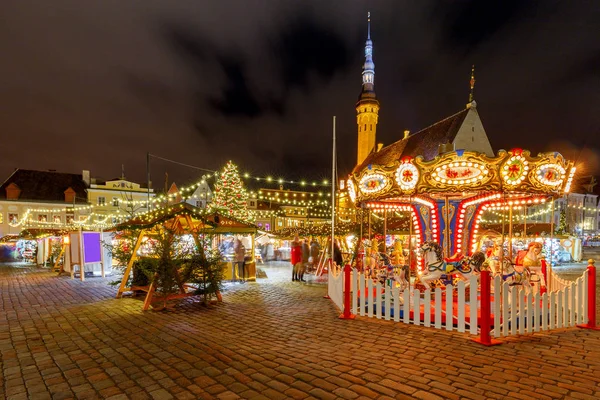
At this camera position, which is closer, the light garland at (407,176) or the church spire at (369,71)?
the light garland at (407,176)

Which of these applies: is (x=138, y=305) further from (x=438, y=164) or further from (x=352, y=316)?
(x=438, y=164)

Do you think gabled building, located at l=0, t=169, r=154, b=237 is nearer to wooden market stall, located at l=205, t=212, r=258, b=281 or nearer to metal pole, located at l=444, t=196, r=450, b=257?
wooden market stall, located at l=205, t=212, r=258, b=281

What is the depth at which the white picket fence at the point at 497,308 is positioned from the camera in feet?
18.9

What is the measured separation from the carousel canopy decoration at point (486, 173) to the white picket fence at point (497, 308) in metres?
2.50

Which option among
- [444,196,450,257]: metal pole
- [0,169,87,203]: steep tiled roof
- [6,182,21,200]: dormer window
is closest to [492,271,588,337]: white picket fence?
[444,196,450,257]: metal pole

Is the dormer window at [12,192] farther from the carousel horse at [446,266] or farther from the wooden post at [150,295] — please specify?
the carousel horse at [446,266]

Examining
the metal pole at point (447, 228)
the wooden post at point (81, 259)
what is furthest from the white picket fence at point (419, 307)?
the wooden post at point (81, 259)

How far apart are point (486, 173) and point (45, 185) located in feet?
157

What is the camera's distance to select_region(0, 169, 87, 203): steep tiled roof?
39250 millimetres

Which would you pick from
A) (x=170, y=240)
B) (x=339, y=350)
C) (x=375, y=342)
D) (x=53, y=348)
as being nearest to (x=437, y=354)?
(x=375, y=342)

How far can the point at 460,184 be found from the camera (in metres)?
8.34

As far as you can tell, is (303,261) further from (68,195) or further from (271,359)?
(68,195)

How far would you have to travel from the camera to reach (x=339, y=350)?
16.5 feet

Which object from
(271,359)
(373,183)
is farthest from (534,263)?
(271,359)
